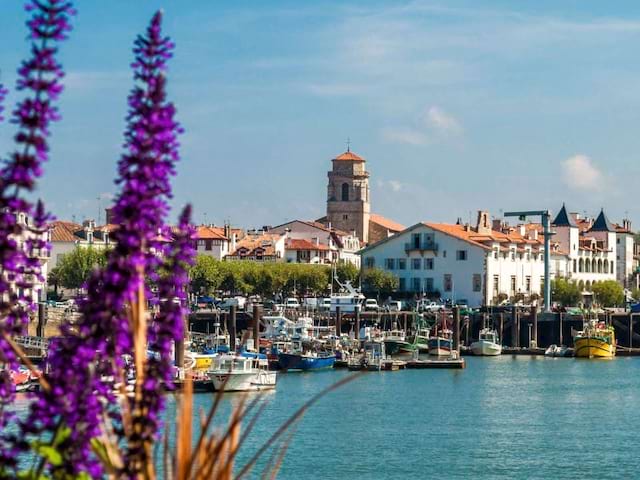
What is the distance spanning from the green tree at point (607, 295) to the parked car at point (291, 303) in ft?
99.4

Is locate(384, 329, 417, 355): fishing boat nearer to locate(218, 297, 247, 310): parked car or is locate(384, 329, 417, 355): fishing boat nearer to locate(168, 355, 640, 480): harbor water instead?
locate(168, 355, 640, 480): harbor water

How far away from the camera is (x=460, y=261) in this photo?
121188 millimetres

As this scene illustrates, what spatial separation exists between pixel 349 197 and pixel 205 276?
54769 millimetres

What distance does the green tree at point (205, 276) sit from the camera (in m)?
117

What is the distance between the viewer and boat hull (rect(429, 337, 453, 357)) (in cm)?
9156

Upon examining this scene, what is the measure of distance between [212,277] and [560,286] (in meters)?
31.8

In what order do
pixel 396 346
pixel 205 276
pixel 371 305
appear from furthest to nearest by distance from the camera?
pixel 205 276, pixel 371 305, pixel 396 346

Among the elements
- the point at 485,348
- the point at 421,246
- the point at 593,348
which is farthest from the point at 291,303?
the point at 593,348

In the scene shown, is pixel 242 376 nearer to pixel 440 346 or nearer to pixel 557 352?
pixel 440 346

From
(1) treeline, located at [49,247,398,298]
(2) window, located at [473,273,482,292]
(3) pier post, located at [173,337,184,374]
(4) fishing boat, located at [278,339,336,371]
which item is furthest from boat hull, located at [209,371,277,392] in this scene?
(2) window, located at [473,273,482,292]

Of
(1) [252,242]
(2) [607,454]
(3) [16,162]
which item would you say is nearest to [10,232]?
(3) [16,162]

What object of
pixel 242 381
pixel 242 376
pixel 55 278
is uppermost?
pixel 55 278

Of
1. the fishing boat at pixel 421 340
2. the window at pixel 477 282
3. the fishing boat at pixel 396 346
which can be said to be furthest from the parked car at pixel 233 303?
the window at pixel 477 282

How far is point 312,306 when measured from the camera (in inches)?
4227
